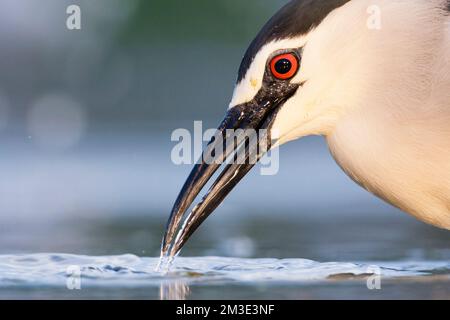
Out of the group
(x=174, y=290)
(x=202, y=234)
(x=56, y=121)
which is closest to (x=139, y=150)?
(x=56, y=121)

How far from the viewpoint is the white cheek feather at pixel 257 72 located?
548 centimetres

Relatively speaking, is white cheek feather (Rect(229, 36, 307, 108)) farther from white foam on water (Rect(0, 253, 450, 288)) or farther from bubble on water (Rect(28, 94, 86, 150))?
bubble on water (Rect(28, 94, 86, 150))

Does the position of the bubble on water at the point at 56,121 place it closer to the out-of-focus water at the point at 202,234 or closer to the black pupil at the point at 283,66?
the out-of-focus water at the point at 202,234

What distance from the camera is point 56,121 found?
1251 centimetres

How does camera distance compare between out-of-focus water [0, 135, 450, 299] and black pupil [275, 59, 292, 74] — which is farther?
out-of-focus water [0, 135, 450, 299]

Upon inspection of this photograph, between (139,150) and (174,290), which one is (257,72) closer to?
(174,290)

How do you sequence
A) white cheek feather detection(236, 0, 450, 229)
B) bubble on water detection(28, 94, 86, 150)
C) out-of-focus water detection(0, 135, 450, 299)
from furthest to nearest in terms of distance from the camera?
1. bubble on water detection(28, 94, 86, 150)
2. out-of-focus water detection(0, 135, 450, 299)
3. white cheek feather detection(236, 0, 450, 229)

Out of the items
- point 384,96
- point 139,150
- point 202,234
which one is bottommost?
point 202,234

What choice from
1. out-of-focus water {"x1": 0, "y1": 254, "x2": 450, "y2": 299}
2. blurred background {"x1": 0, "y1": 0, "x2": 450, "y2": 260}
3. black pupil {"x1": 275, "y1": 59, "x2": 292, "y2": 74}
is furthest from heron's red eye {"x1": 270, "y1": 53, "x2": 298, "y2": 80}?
blurred background {"x1": 0, "y1": 0, "x2": 450, "y2": 260}

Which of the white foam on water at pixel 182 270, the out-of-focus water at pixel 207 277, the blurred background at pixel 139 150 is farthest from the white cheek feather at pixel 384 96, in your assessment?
the blurred background at pixel 139 150

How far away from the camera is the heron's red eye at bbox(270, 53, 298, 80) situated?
5.51 meters

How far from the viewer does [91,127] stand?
12953 millimetres

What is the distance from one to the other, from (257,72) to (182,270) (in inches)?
48.8

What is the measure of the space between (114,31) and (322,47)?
10.2 m
